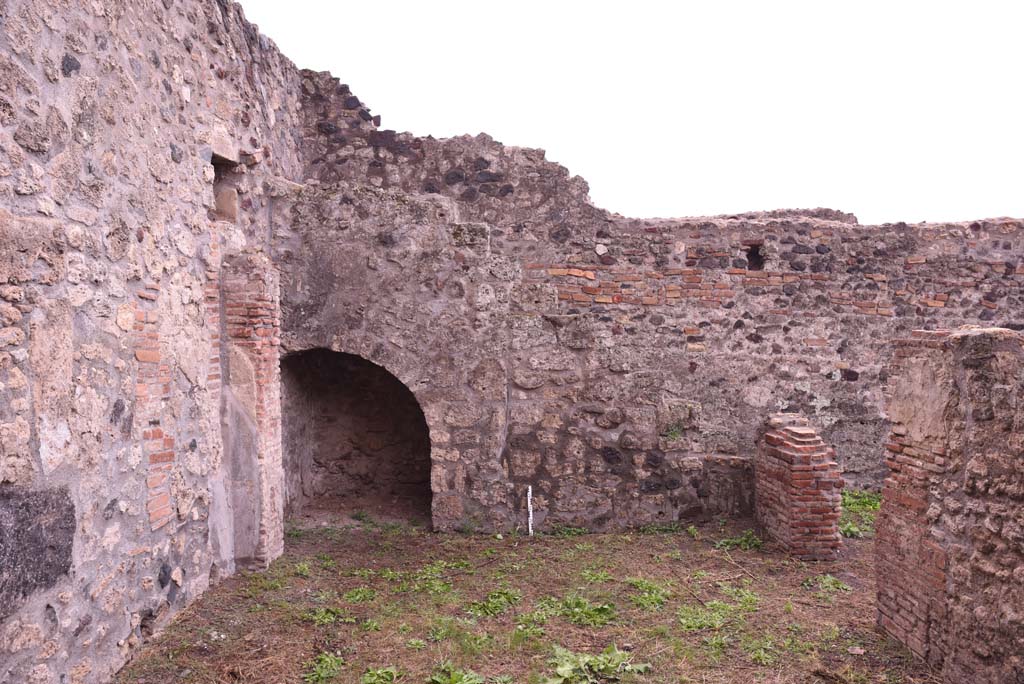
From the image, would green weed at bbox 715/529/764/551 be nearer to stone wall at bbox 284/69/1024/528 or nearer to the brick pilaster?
stone wall at bbox 284/69/1024/528

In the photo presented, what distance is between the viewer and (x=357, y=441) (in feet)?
23.8

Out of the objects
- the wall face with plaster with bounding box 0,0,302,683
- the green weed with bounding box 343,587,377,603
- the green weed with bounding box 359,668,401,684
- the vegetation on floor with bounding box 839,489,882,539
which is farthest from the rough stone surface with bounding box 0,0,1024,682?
the green weed with bounding box 359,668,401,684

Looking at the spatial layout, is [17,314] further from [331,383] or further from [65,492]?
[331,383]

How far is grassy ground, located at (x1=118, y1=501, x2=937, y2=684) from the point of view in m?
3.61

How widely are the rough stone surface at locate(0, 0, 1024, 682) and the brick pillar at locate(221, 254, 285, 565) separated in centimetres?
2

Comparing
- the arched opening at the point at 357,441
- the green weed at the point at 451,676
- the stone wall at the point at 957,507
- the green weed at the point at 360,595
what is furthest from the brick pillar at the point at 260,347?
the stone wall at the point at 957,507

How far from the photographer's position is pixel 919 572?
3.66 meters

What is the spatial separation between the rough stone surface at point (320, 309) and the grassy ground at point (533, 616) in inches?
14.7

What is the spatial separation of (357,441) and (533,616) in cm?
348

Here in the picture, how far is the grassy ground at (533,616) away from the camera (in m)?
3.61

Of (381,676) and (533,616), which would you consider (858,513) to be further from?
(381,676)

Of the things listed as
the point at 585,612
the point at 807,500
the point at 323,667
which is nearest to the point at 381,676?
the point at 323,667

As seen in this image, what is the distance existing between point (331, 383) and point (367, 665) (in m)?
3.83

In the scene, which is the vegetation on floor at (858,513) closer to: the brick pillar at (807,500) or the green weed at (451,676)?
the brick pillar at (807,500)
